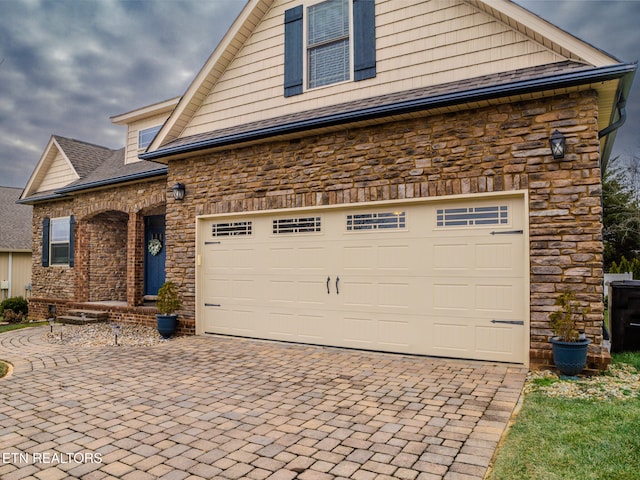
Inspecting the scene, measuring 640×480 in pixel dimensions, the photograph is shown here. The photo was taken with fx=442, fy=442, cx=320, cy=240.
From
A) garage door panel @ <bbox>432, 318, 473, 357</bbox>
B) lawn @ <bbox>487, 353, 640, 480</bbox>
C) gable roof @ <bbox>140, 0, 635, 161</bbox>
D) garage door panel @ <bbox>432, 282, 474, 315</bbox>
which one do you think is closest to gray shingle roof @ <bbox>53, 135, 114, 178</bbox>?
gable roof @ <bbox>140, 0, 635, 161</bbox>

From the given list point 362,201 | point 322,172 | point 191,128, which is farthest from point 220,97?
point 362,201

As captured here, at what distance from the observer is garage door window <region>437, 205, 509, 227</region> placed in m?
5.96

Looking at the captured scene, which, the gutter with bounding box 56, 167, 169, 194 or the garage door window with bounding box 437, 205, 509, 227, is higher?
the gutter with bounding box 56, 167, 169, 194

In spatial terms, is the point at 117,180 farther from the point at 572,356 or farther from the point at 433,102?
the point at 572,356

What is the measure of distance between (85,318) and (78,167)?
5.25 meters

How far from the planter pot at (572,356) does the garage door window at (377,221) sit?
261cm

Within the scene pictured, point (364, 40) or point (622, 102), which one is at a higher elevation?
point (364, 40)

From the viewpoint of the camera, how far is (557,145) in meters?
5.46

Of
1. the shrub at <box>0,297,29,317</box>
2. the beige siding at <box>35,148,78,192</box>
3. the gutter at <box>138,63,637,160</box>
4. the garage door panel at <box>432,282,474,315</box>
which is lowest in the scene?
the shrub at <box>0,297,29,317</box>

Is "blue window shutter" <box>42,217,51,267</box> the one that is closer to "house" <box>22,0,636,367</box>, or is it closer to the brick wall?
the brick wall

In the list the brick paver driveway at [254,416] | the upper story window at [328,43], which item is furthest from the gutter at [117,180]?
the brick paver driveway at [254,416]

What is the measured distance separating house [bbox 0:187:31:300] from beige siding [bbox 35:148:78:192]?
7125 millimetres

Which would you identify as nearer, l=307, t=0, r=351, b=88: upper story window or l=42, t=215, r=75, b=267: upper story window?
l=307, t=0, r=351, b=88: upper story window

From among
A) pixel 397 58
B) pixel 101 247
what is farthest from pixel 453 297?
pixel 101 247
